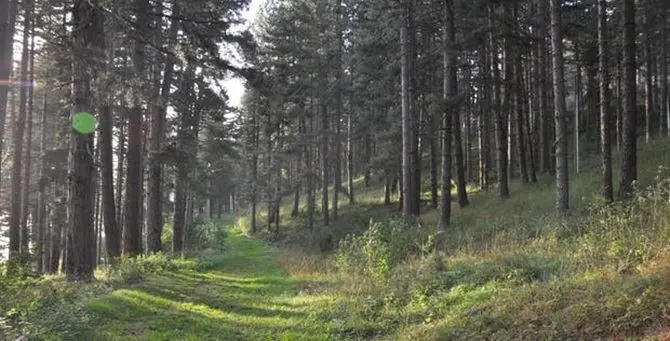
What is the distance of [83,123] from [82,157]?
0.76 meters

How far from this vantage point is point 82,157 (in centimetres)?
1195

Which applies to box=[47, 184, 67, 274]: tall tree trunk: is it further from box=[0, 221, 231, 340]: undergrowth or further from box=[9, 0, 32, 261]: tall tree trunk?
box=[0, 221, 231, 340]: undergrowth

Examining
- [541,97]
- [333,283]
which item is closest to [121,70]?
[333,283]

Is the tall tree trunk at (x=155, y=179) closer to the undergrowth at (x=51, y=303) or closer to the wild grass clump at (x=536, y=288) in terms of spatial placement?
the undergrowth at (x=51, y=303)

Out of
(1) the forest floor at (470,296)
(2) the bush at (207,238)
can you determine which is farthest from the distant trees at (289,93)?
(1) the forest floor at (470,296)

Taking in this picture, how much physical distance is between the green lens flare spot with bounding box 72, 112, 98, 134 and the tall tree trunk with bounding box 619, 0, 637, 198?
1256cm

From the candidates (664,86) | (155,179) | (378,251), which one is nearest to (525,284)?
(378,251)

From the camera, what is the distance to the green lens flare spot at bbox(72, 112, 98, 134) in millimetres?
11594

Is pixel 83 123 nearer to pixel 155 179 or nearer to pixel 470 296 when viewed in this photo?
pixel 470 296

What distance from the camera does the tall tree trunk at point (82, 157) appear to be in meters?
11.8

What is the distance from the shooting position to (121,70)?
13.4 metres

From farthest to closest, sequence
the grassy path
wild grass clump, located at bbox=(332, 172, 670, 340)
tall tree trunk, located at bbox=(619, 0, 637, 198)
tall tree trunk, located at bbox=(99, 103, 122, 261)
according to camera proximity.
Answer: tall tree trunk, located at bbox=(99, 103, 122, 261), tall tree trunk, located at bbox=(619, 0, 637, 198), the grassy path, wild grass clump, located at bbox=(332, 172, 670, 340)

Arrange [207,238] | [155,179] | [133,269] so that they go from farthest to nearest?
1. [207,238]
2. [155,179]
3. [133,269]

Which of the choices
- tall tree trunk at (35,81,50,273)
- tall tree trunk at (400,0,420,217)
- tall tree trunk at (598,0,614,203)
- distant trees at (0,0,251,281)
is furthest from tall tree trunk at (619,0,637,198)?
tall tree trunk at (35,81,50,273)
